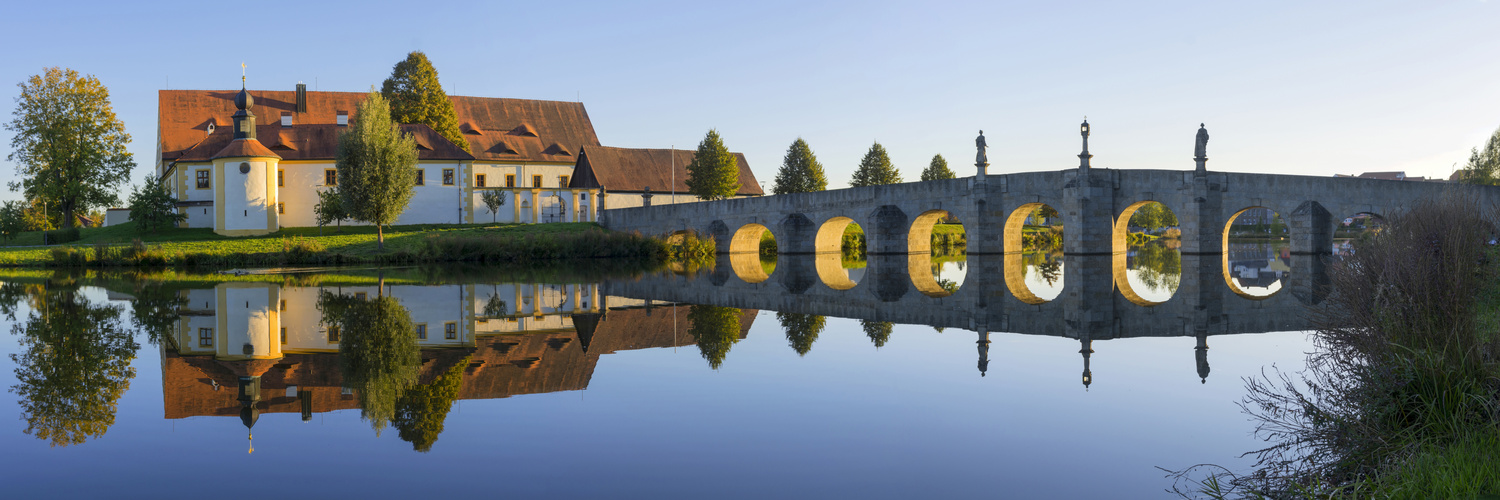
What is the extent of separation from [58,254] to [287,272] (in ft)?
36.9

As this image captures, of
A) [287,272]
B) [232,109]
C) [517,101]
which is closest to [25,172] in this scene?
[232,109]

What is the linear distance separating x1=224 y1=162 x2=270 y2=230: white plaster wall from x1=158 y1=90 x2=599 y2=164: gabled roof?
148 inches

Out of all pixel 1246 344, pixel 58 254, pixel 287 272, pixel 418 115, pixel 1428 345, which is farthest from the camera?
pixel 418 115

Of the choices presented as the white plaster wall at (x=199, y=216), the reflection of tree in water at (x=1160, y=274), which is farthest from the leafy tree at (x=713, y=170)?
the reflection of tree in water at (x=1160, y=274)

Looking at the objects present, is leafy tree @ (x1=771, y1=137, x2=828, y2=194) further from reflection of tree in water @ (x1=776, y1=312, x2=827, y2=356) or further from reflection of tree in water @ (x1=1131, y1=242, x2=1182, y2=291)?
reflection of tree in water @ (x1=776, y1=312, x2=827, y2=356)

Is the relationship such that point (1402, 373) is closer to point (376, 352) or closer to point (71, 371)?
point (376, 352)

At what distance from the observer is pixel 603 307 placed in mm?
15242

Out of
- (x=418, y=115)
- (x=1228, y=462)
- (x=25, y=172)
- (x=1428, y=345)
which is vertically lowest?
(x=1228, y=462)

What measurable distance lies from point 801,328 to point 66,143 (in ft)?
147

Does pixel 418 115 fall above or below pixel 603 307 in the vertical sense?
above

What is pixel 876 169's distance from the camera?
60.2 meters

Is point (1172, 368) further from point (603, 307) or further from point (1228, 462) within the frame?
point (603, 307)

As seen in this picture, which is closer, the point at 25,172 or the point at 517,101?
the point at 25,172

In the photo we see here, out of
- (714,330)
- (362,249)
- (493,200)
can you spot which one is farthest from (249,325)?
(493,200)
